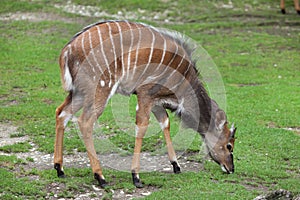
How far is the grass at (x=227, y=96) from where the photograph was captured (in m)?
6.88

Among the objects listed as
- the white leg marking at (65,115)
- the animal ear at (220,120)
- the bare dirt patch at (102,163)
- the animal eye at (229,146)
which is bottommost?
the bare dirt patch at (102,163)

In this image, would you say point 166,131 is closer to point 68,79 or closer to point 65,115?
point 65,115

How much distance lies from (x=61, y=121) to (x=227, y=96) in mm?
4949

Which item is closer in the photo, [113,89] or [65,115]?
[113,89]

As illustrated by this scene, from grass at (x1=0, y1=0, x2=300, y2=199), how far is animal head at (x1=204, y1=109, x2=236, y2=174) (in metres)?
0.15

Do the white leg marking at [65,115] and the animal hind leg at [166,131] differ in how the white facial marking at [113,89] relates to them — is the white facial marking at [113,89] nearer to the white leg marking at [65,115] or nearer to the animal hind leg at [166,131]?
the white leg marking at [65,115]

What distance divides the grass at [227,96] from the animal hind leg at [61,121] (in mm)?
172

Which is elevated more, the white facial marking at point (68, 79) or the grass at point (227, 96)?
the white facial marking at point (68, 79)

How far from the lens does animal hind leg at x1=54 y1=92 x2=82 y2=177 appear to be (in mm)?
6969

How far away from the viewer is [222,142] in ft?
24.3

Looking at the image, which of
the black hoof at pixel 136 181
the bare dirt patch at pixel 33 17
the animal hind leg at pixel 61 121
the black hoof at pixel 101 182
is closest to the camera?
the black hoof at pixel 101 182

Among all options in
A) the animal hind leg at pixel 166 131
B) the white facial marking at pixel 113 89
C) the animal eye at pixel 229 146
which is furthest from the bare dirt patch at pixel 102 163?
the white facial marking at pixel 113 89

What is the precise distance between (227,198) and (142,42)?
210 centimetres

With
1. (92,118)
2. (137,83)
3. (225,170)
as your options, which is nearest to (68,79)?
(92,118)
